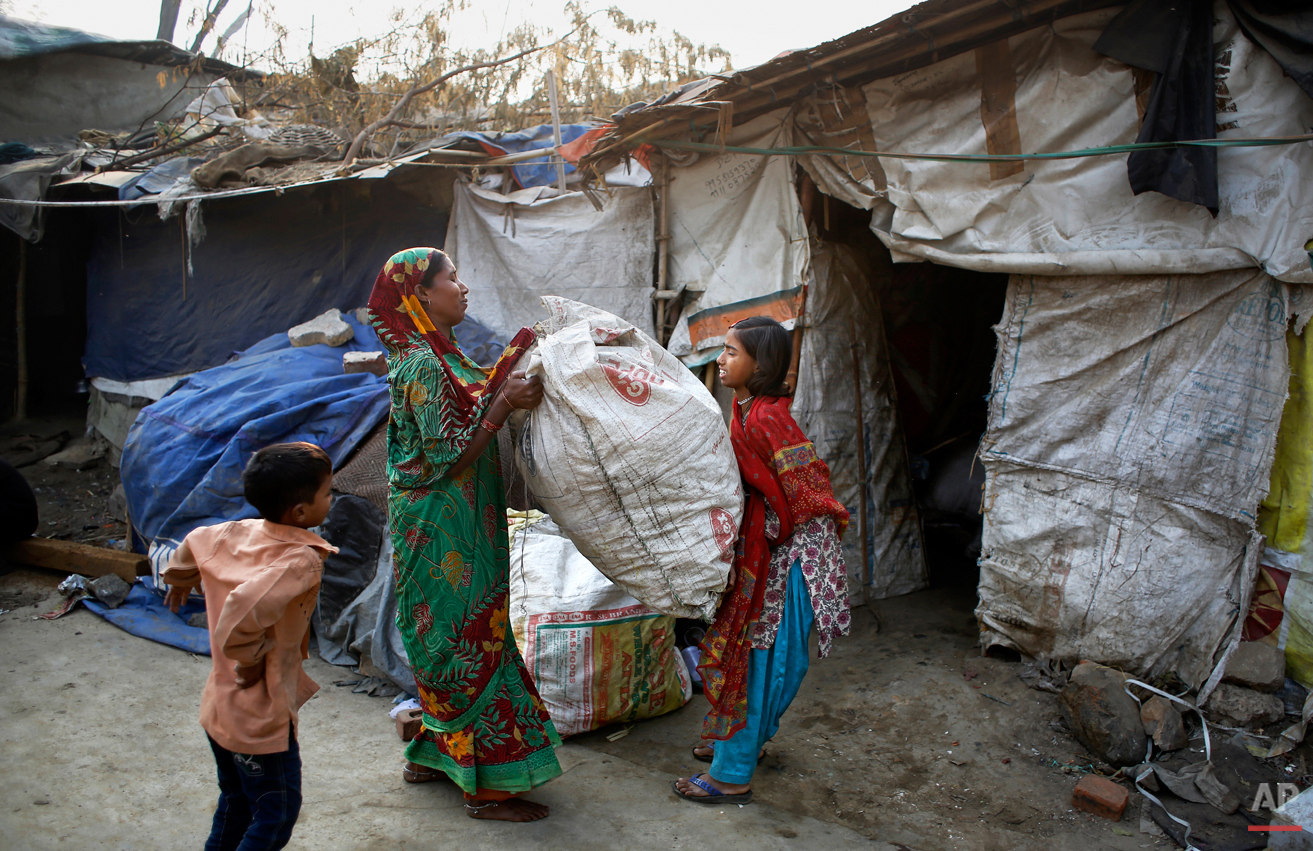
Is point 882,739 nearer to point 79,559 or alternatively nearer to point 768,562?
point 768,562

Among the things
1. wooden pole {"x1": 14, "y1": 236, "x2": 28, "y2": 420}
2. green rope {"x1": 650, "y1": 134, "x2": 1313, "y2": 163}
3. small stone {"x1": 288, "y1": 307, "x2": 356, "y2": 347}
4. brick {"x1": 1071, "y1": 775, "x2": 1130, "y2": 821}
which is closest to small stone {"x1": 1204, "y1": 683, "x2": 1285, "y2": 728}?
brick {"x1": 1071, "y1": 775, "x2": 1130, "y2": 821}

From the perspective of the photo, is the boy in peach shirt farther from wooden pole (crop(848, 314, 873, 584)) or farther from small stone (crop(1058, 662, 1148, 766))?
wooden pole (crop(848, 314, 873, 584))

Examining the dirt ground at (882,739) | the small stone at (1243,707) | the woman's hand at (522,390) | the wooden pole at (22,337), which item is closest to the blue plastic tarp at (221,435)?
the dirt ground at (882,739)

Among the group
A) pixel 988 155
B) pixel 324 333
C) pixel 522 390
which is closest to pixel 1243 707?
pixel 988 155

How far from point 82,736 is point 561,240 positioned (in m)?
3.98

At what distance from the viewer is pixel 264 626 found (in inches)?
66.6

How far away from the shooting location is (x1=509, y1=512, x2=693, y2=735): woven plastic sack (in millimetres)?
3150

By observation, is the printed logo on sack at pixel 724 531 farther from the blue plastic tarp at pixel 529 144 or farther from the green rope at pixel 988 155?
the blue plastic tarp at pixel 529 144

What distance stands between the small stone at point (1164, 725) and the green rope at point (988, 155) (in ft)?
6.72

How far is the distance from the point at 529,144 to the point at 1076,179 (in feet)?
14.9

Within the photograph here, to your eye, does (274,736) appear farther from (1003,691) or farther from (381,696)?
(1003,691)

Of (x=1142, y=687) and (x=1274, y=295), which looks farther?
(x=1142, y=687)

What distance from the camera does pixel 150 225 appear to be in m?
7.86

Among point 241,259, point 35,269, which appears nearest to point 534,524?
point 241,259
